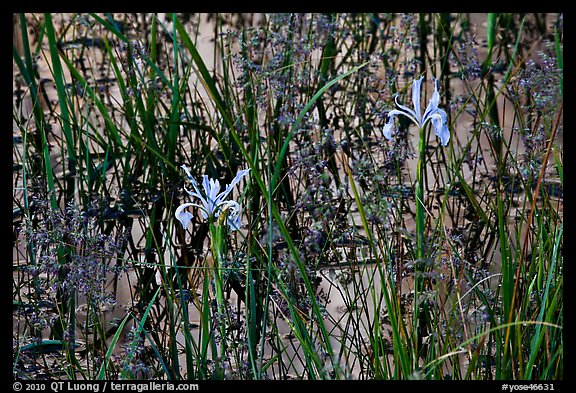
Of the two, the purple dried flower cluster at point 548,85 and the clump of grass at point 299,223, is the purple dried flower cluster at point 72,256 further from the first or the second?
the purple dried flower cluster at point 548,85

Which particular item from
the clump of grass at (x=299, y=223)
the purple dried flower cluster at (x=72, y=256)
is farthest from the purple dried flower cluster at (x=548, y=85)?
the purple dried flower cluster at (x=72, y=256)

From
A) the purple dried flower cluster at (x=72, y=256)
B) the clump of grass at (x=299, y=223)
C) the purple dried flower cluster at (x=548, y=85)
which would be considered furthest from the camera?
the purple dried flower cluster at (x=548, y=85)

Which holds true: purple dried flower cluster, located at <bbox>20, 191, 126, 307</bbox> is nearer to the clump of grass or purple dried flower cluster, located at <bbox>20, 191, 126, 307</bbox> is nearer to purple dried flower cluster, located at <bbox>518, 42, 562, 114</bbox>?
the clump of grass

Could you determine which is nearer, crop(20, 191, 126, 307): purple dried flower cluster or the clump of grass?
the clump of grass

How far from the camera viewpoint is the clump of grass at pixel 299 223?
5.73 feet

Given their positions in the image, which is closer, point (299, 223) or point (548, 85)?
point (548, 85)

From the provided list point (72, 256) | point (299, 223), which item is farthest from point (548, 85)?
point (72, 256)

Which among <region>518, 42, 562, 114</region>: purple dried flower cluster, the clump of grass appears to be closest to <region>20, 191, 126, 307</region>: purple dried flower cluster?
the clump of grass

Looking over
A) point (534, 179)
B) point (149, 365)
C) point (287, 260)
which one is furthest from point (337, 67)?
point (149, 365)

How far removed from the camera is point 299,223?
2430mm

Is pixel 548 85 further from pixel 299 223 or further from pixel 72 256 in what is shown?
pixel 72 256

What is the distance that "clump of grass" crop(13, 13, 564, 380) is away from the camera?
1.75 m

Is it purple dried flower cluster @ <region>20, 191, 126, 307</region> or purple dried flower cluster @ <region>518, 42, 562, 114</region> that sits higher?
purple dried flower cluster @ <region>518, 42, 562, 114</region>

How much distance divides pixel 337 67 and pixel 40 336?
1609mm
